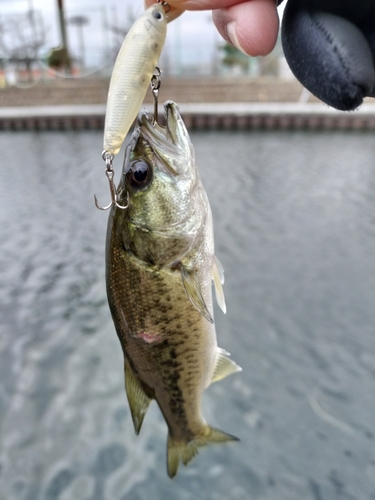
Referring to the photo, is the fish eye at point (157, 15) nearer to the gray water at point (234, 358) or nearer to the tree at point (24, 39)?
the gray water at point (234, 358)

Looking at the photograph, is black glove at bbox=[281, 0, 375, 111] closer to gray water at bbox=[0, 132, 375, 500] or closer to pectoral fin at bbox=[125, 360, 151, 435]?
pectoral fin at bbox=[125, 360, 151, 435]

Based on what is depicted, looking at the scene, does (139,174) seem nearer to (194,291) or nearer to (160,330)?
(194,291)

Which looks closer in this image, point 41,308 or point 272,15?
point 272,15

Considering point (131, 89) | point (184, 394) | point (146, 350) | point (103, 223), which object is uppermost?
point (131, 89)

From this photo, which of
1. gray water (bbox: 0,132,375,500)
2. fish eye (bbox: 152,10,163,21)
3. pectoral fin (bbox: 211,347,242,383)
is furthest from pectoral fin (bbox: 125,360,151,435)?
gray water (bbox: 0,132,375,500)

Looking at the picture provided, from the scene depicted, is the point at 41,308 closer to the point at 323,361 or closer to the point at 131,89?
the point at 323,361

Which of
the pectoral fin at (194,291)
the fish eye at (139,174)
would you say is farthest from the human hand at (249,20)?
the pectoral fin at (194,291)

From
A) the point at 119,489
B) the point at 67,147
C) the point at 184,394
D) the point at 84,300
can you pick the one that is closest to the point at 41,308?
the point at 84,300

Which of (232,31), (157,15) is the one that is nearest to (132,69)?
(157,15)
